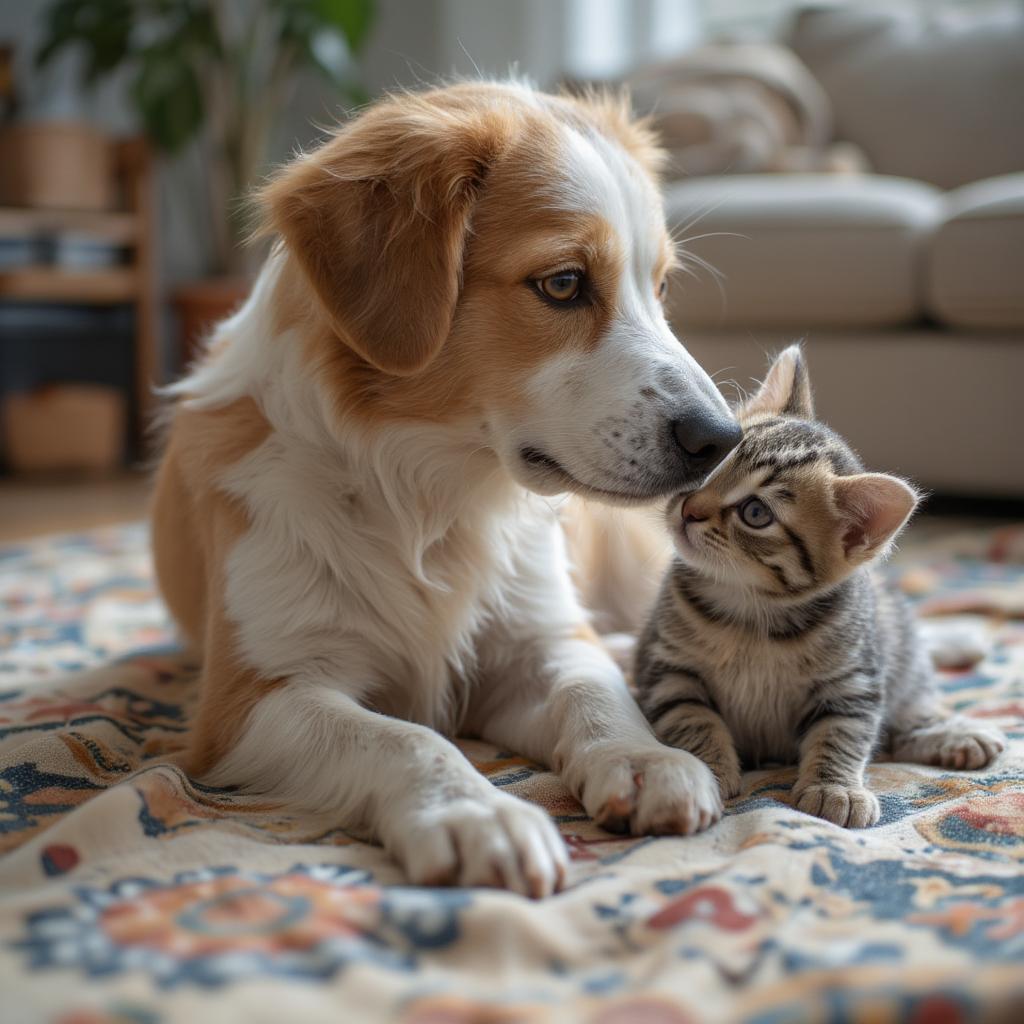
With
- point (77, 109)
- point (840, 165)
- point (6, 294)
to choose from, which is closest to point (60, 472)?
point (6, 294)

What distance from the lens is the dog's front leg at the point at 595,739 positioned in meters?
1.20

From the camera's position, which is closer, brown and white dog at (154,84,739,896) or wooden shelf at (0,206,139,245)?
brown and white dog at (154,84,739,896)

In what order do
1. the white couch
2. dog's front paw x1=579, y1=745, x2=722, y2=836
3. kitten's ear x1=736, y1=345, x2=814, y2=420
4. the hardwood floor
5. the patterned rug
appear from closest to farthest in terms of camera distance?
the patterned rug < dog's front paw x1=579, y1=745, x2=722, y2=836 < kitten's ear x1=736, y1=345, x2=814, y2=420 < the white couch < the hardwood floor

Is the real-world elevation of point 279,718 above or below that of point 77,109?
below

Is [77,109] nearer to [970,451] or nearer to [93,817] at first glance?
[970,451]

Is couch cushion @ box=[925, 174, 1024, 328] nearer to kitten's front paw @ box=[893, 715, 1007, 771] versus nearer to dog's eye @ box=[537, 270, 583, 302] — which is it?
kitten's front paw @ box=[893, 715, 1007, 771]

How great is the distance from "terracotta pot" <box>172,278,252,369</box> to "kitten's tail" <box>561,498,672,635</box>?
3111mm

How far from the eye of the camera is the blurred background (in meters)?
3.17

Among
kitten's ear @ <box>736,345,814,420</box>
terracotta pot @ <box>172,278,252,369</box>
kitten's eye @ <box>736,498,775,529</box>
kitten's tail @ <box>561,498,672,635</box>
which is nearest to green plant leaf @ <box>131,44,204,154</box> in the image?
terracotta pot @ <box>172,278,252,369</box>

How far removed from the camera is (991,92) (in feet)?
13.2

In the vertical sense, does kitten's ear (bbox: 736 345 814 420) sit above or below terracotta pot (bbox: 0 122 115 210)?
below

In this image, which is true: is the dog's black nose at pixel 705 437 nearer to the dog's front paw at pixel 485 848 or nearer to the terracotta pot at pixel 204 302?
the dog's front paw at pixel 485 848

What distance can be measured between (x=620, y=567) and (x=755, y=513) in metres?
0.81

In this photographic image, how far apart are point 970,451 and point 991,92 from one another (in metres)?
1.65
